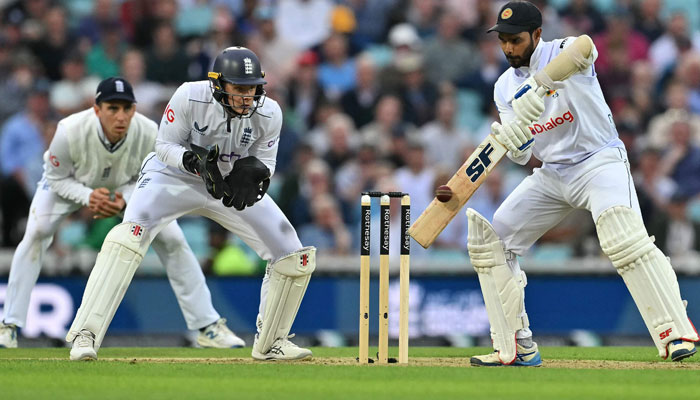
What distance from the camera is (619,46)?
1493 cm

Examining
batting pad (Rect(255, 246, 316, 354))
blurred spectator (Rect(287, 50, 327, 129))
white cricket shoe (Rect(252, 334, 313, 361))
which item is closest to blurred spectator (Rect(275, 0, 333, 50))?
blurred spectator (Rect(287, 50, 327, 129))

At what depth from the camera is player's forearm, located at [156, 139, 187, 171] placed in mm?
7703

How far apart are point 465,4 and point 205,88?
8.41m

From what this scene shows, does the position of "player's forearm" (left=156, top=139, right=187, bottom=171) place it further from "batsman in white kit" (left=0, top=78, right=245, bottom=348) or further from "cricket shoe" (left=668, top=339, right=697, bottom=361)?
"cricket shoe" (left=668, top=339, right=697, bottom=361)

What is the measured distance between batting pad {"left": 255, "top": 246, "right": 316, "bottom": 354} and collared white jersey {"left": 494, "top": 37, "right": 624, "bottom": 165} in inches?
66.3

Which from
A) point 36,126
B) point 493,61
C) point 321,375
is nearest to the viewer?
point 321,375

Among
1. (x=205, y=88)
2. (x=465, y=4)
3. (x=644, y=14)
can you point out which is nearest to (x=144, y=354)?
(x=205, y=88)

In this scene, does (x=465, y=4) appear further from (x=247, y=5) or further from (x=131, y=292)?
(x=131, y=292)

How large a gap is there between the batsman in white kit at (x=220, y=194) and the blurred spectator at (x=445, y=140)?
601 centimetres

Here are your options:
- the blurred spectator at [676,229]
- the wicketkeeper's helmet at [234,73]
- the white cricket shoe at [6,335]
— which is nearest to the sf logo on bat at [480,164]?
the wicketkeeper's helmet at [234,73]

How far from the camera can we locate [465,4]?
15609mm

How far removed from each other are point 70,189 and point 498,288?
391cm

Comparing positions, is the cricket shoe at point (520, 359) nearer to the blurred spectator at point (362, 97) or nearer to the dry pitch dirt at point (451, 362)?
the dry pitch dirt at point (451, 362)

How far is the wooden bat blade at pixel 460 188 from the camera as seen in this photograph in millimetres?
7438
